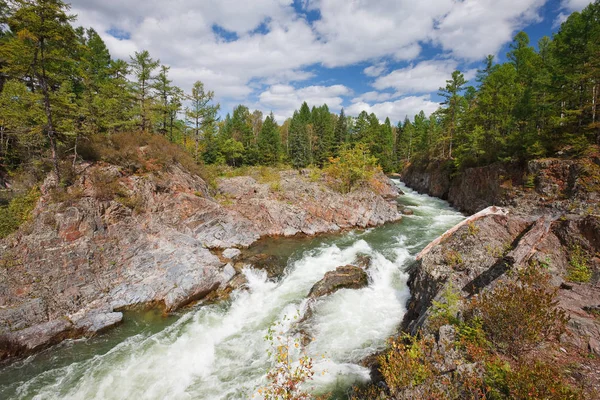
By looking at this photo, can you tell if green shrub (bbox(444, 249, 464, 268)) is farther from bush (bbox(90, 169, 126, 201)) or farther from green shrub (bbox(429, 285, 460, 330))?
bush (bbox(90, 169, 126, 201))

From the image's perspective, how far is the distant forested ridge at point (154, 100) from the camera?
46.9 feet

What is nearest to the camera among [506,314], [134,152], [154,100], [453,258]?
[506,314]

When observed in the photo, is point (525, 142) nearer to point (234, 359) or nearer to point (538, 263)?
point (538, 263)

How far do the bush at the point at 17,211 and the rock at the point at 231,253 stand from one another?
10.2 metres

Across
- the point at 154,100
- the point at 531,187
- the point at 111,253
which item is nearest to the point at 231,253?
the point at 111,253

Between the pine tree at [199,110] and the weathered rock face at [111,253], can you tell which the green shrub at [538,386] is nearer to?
the weathered rock face at [111,253]

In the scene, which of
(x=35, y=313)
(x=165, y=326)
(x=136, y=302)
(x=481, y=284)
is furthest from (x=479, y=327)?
(x=35, y=313)

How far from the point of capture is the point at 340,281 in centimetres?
1347

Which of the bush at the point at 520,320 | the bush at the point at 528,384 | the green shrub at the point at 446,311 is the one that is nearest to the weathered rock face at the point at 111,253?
the green shrub at the point at 446,311

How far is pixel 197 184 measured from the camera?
23.3m

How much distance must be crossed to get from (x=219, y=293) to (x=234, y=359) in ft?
14.2

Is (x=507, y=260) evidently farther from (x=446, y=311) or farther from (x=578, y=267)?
(x=446, y=311)

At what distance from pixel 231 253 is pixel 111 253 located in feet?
21.3

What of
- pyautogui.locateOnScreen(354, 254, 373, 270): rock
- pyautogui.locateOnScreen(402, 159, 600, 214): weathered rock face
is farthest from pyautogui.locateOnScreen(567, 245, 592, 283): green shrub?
pyautogui.locateOnScreen(354, 254, 373, 270): rock
